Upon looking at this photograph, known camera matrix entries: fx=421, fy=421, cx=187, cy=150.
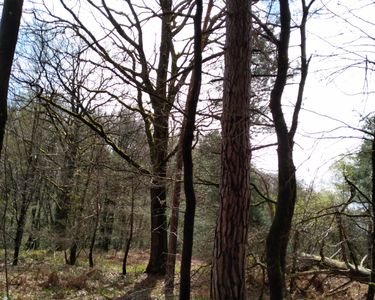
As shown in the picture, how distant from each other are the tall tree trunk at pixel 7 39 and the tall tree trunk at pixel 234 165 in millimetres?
2542

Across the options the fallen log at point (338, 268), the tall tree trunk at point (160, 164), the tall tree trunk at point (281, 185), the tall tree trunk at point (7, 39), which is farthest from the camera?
the tall tree trunk at point (160, 164)

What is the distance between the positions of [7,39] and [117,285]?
9.22 metres

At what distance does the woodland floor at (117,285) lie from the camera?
9.54 m

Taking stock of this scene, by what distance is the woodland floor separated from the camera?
9.54 metres

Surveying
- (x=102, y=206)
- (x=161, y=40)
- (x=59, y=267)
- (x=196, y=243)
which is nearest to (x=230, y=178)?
(x=196, y=243)

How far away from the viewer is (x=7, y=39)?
5020 millimetres

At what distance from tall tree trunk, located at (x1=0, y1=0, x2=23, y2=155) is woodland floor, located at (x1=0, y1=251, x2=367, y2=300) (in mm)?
4734

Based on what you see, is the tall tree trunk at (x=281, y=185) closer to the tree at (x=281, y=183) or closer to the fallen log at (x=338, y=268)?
the tree at (x=281, y=183)

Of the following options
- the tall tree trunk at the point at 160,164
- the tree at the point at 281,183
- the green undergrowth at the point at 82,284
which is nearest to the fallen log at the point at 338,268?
the green undergrowth at the point at 82,284

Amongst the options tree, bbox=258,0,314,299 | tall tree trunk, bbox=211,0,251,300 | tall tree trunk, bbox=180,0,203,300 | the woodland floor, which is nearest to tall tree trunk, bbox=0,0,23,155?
tall tree trunk, bbox=180,0,203,300

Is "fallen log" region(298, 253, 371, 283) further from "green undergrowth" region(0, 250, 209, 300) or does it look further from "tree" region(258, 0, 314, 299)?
"tree" region(258, 0, 314, 299)

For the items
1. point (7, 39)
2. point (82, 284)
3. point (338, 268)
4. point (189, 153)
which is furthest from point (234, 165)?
point (82, 284)

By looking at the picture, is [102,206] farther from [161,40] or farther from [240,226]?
[240,226]

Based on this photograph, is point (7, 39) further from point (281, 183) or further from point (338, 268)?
point (338, 268)
